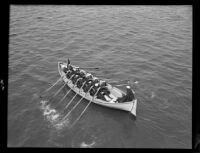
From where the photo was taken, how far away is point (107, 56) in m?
22.4

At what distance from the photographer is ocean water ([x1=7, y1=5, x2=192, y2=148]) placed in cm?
1420

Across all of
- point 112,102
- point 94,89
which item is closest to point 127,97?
point 112,102

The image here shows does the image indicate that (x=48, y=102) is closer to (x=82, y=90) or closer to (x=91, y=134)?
(x=82, y=90)

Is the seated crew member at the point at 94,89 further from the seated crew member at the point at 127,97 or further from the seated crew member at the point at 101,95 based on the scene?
the seated crew member at the point at 127,97

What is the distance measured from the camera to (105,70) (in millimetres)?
20172

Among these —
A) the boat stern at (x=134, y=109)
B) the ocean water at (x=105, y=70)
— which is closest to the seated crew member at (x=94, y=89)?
the ocean water at (x=105, y=70)

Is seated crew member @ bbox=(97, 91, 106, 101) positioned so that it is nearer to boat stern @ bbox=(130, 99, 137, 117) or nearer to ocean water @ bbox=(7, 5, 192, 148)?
ocean water @ bbox=(7, 5, 192, 148)

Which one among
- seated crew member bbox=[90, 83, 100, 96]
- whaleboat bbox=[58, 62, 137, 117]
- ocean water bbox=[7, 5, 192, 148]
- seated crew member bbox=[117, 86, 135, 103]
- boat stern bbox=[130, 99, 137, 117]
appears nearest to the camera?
ocean water bbox=[7, 5, 192, 148]

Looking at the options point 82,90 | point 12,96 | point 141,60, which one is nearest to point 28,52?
point 12,96

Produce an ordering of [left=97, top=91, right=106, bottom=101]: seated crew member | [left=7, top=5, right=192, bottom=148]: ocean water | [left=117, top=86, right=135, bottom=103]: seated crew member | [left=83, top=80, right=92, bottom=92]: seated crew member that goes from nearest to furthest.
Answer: [left=7, top=5, right=192, bottom=148]: ocean water < [left=117, top=86, right=135, bottom=103]: seated crew member < [left=97, top=91, right=106, bottom=101]: seated crew member < [left=83, top=80, right=92, bottom=92]: seated crew member

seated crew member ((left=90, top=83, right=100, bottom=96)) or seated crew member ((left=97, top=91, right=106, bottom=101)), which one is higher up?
seated crew member ((left=90, top=83, right=100, bottom=96))

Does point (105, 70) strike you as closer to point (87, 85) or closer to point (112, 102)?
point (87, 85)

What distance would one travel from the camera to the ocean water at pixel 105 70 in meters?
14.2

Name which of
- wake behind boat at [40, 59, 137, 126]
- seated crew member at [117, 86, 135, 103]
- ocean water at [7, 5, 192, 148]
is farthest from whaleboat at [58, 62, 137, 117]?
ocean water at [7, 5, 192, 148]
